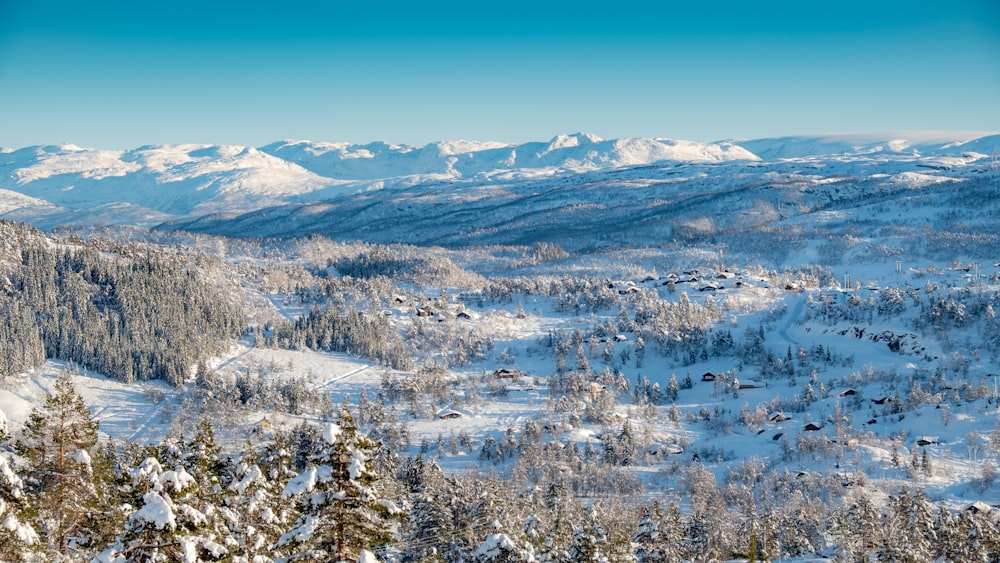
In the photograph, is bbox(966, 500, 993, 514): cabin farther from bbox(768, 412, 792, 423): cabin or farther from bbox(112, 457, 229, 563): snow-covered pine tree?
bbox(112, 457, 229, 563): snow-covered pine tree

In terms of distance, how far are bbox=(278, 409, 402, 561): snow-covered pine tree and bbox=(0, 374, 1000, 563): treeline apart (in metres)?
0.03

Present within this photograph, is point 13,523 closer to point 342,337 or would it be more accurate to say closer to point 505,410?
point 505,410

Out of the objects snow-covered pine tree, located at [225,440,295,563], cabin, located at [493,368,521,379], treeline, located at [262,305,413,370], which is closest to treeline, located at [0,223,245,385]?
treeline, located at [262,305,413,370]

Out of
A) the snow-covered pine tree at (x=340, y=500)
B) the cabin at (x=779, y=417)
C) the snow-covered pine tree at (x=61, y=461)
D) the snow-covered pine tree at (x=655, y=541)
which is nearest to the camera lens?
the snow-covered pine tree at (x=340, y=500)

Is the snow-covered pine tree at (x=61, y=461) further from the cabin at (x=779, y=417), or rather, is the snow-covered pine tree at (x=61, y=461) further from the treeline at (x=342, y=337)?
the treeline at (x=342, y=337)

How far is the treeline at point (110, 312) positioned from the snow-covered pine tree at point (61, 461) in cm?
9674

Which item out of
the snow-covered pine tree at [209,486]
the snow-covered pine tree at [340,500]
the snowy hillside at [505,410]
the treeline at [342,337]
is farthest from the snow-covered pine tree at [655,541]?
the treeline at [342,337]

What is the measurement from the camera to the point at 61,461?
24953mm

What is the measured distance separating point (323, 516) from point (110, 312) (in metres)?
130

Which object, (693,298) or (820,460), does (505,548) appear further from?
(693,298)

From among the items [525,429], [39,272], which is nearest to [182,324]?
[39,272]

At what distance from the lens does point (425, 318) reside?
163375mm

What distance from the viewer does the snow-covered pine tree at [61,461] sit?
80.6ft

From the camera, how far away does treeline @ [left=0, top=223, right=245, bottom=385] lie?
387ft
